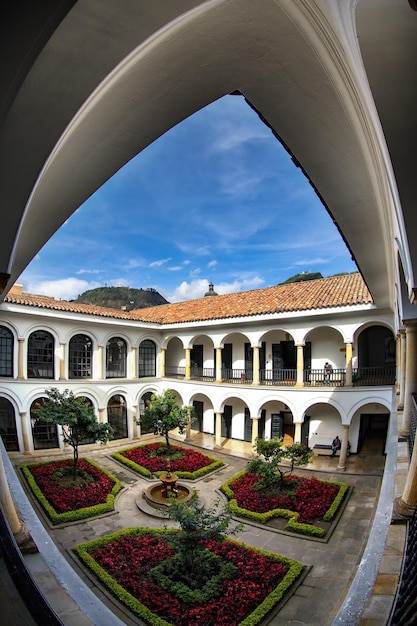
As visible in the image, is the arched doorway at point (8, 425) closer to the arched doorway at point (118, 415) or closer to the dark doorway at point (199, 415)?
the arched doorway at point (118, 415)

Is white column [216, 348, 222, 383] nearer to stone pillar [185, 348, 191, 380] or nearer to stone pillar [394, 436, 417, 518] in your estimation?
stone pillar [185, 348, 191, 380]

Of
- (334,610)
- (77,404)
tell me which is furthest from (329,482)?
(77,404)

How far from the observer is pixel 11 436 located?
15.4 metres

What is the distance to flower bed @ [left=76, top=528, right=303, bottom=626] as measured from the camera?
21.2ft

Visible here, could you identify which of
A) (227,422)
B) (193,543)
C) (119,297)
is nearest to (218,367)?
(227,422)

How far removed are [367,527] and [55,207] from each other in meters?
10.8

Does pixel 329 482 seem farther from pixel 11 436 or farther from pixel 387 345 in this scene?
pixel 11 436

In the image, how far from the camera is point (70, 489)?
11836 millimetres

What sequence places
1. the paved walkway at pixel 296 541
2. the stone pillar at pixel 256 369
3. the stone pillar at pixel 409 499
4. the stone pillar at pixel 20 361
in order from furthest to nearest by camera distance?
the stone pillar at pixel 256 369
the stone pillar at pixel 20 361
the stone pillar at pixel 409 499
the paved walkway at pixel 296 541

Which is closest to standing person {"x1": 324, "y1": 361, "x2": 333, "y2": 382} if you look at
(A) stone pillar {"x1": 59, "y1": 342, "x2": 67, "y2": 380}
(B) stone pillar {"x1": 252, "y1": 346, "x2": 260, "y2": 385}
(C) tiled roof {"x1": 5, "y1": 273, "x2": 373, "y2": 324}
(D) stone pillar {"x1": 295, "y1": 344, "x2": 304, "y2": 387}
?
(D) stone pillar {"x1": 295, "y1": 344, "x2": 304, "y2": 387}

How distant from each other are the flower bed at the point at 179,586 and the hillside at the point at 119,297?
2049 inches

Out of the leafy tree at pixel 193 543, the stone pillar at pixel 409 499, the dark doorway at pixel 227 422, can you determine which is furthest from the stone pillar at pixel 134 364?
the stone pillar at pixel 409 499

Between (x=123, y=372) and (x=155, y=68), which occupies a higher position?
(x=155, y=68)

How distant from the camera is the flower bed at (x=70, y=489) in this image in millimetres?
10438
